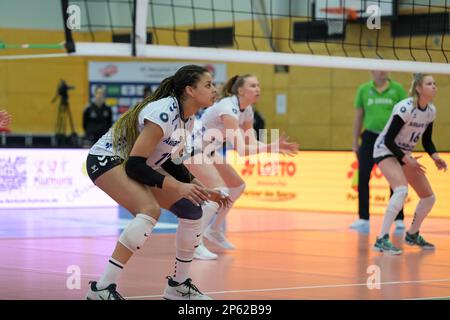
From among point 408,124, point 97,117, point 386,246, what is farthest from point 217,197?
point 97,117

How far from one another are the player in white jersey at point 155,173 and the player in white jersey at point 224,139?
2.16m

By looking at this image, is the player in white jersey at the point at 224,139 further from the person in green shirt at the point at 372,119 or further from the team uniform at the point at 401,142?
the person in green shirt at the point at 372,119

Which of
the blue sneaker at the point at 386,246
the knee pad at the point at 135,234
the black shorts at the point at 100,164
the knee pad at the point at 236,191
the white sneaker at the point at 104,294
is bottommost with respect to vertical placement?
the blue sneaker at the point at 386,246

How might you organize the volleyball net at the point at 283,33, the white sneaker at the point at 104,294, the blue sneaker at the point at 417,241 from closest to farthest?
1. the white sneaker at the point at 104,294
2. the volleyball net at the point at 283,33
3. the blue sneaker at the point at 417,241

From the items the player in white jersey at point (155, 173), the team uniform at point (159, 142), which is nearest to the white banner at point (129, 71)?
the player in white jersey at point (155, 173)

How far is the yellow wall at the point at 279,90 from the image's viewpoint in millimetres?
18922

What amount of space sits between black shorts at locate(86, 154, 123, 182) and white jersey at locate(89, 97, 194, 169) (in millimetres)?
36

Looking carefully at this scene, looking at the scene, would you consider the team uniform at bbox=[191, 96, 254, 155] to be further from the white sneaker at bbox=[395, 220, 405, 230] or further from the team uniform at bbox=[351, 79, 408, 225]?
the white sneaker at bbox=[395, 220, 405, 230]

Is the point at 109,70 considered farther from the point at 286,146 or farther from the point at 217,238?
the point at 286,146

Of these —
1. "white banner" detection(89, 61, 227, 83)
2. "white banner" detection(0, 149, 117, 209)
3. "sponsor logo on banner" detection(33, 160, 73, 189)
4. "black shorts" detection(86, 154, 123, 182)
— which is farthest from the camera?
"white banner" detection(89, 61, 227, 83)

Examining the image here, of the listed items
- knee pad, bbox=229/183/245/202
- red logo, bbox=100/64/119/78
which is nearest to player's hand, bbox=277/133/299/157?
knee pad, bbox=229/183/245/202

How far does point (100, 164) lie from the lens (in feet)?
18.8

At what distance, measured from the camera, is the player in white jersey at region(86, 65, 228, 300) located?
17.9 feet

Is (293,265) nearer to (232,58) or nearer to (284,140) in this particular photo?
(284,140)
